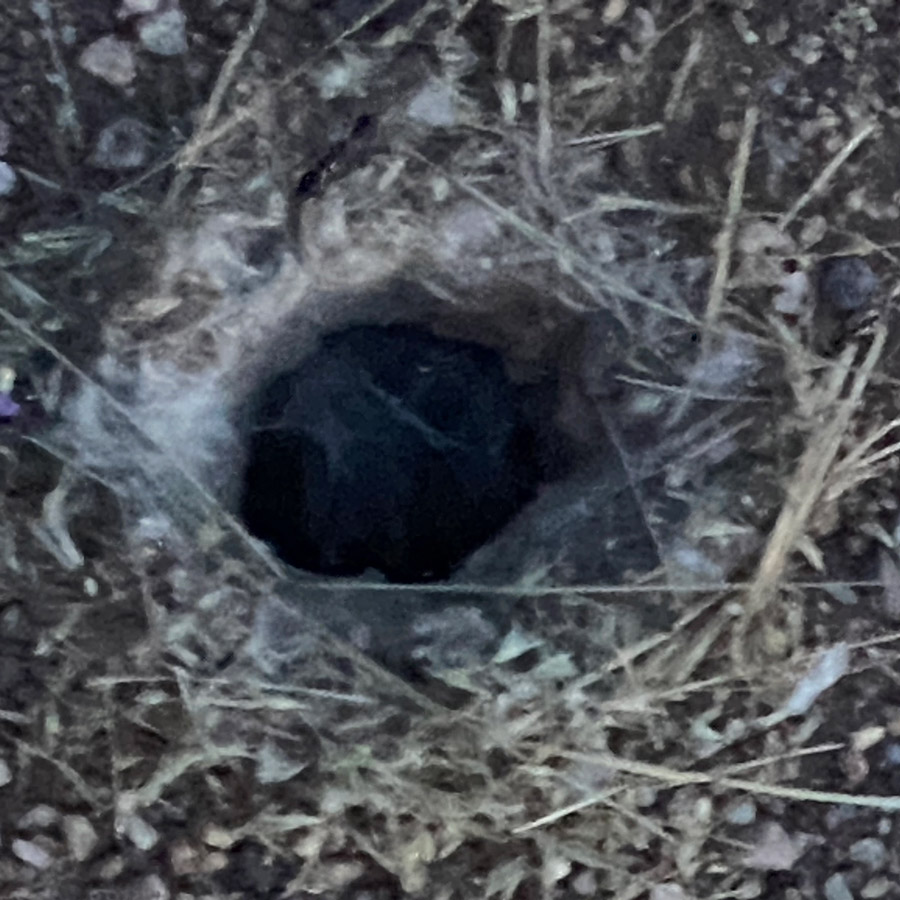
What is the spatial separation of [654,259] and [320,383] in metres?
0.42

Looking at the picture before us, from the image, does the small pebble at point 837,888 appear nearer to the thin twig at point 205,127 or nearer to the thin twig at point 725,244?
the thin twig at point 725,244

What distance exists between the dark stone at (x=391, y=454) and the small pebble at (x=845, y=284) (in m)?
0.37

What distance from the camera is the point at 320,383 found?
1.53 m

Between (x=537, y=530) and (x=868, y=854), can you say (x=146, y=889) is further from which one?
(x=868, y=854)

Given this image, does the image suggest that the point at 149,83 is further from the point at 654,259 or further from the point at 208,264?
the point at 654,259

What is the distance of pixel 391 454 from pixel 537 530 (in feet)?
0.78

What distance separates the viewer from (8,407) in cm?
129

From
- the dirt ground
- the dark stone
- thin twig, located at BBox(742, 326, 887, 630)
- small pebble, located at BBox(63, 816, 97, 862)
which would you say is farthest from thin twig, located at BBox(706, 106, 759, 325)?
small pebble, located at BBox(63, 816, 97, 862)

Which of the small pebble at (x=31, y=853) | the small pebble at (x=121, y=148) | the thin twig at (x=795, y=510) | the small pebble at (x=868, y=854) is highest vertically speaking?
the small pebble at (x=121, y=148)

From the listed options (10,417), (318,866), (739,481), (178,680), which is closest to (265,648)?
(178,680)

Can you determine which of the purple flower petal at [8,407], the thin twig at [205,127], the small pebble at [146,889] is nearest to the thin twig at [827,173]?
the thin twig at [205,127]

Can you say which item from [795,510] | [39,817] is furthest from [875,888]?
[39,817]

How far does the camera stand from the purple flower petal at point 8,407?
50.9 inches

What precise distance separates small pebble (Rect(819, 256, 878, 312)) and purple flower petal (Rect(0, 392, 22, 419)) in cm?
84
